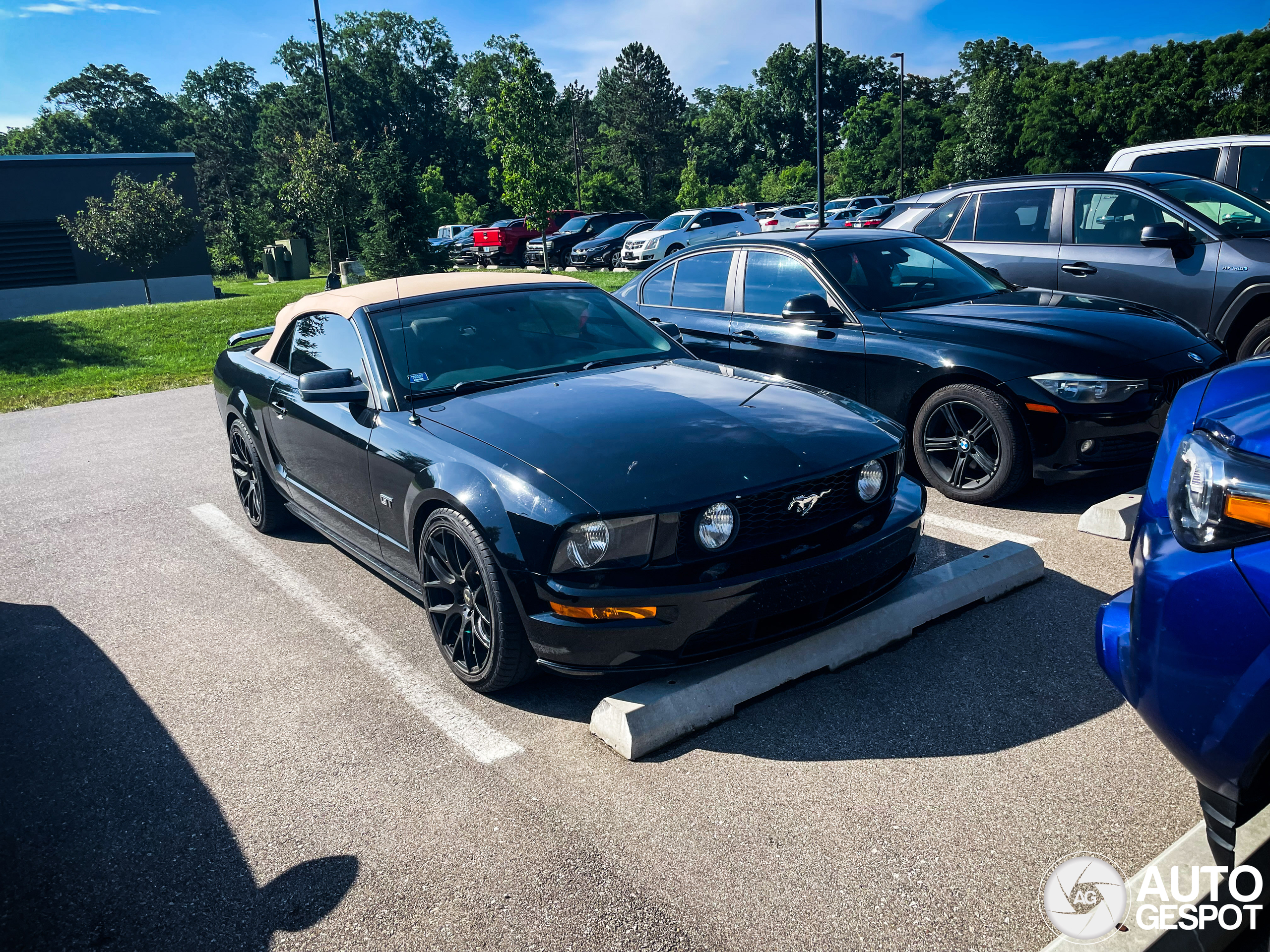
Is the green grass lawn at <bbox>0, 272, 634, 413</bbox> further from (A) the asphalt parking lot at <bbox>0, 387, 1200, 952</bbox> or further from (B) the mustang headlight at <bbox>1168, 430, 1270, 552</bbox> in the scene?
(B) the mustang headlight at <bbox>1168, 430, 1270, 552</bbox>

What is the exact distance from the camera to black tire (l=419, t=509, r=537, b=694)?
3201mm

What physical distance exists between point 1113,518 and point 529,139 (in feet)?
84.5

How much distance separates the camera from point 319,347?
4699 millimetres

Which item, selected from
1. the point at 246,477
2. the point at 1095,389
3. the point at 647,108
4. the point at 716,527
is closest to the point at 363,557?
the point at 246,477

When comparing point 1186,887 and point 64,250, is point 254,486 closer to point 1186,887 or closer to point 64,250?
point 1186,887

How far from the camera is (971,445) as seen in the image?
5.31 metres

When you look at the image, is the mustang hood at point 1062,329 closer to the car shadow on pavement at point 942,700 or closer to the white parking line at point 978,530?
the white parking line at point 978,530

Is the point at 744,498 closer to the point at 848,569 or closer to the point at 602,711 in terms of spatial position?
the point at 848,569

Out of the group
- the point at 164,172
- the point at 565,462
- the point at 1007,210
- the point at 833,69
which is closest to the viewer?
the point at 565,462

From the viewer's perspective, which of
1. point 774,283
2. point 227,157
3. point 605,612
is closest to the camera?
point 605,612

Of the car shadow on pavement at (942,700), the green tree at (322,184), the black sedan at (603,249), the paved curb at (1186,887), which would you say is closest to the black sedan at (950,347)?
the car shadow on pavement at (942,700)

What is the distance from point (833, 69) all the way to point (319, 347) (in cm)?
11548

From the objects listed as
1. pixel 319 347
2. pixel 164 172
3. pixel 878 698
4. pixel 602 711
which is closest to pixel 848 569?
pixel 878 698

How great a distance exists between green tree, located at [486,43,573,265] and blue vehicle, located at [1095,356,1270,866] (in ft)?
88.5
